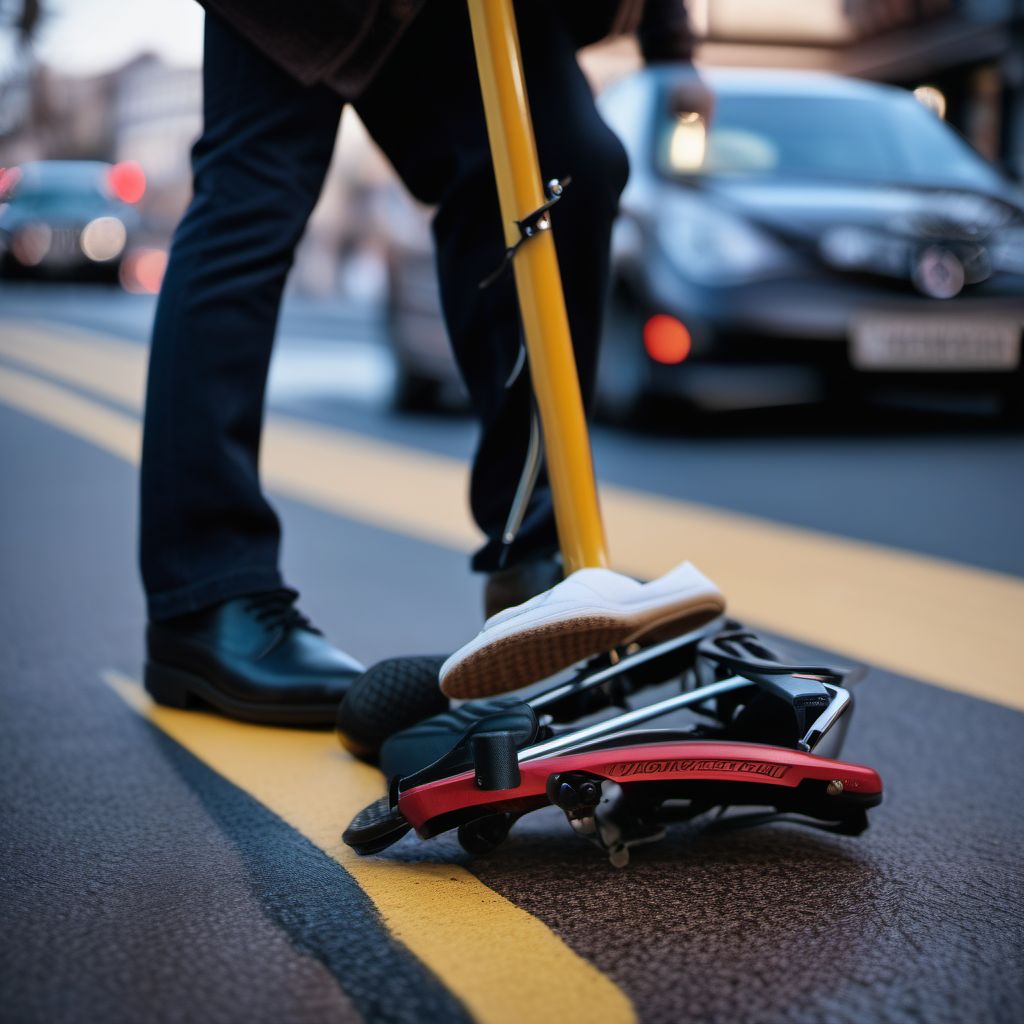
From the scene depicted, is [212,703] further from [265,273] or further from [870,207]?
[870,207]

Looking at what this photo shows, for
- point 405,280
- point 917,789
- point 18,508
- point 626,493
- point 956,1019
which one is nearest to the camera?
point 956,1019

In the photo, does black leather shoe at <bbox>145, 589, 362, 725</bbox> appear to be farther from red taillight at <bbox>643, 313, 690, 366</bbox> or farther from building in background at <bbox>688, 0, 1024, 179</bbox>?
building in background at <bbox>688, 0, 1024, 179</bbox>

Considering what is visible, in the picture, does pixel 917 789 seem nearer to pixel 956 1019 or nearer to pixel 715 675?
pixel 715 675

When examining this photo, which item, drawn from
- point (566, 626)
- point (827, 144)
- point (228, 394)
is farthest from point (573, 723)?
point (827, 144)

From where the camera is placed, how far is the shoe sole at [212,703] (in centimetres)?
218

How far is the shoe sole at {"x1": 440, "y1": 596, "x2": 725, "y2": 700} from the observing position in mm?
Result: 1614

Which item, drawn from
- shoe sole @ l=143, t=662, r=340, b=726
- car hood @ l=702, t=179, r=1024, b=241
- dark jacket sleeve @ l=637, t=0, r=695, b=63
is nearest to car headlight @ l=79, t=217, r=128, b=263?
car hood @ l=702, t=179, r=1024, b=241

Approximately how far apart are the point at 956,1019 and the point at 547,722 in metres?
0.56

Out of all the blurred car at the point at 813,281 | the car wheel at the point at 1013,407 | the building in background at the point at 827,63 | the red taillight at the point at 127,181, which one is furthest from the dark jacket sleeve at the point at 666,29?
the red taillight at the point at 127,181

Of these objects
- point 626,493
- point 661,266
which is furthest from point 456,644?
point 661,266

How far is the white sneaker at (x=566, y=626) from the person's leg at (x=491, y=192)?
41cm

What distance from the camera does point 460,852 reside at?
1.71m

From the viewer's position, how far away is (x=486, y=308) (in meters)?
2.27

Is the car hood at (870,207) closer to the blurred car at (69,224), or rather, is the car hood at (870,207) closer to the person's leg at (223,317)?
the person's leg at (223,317)
